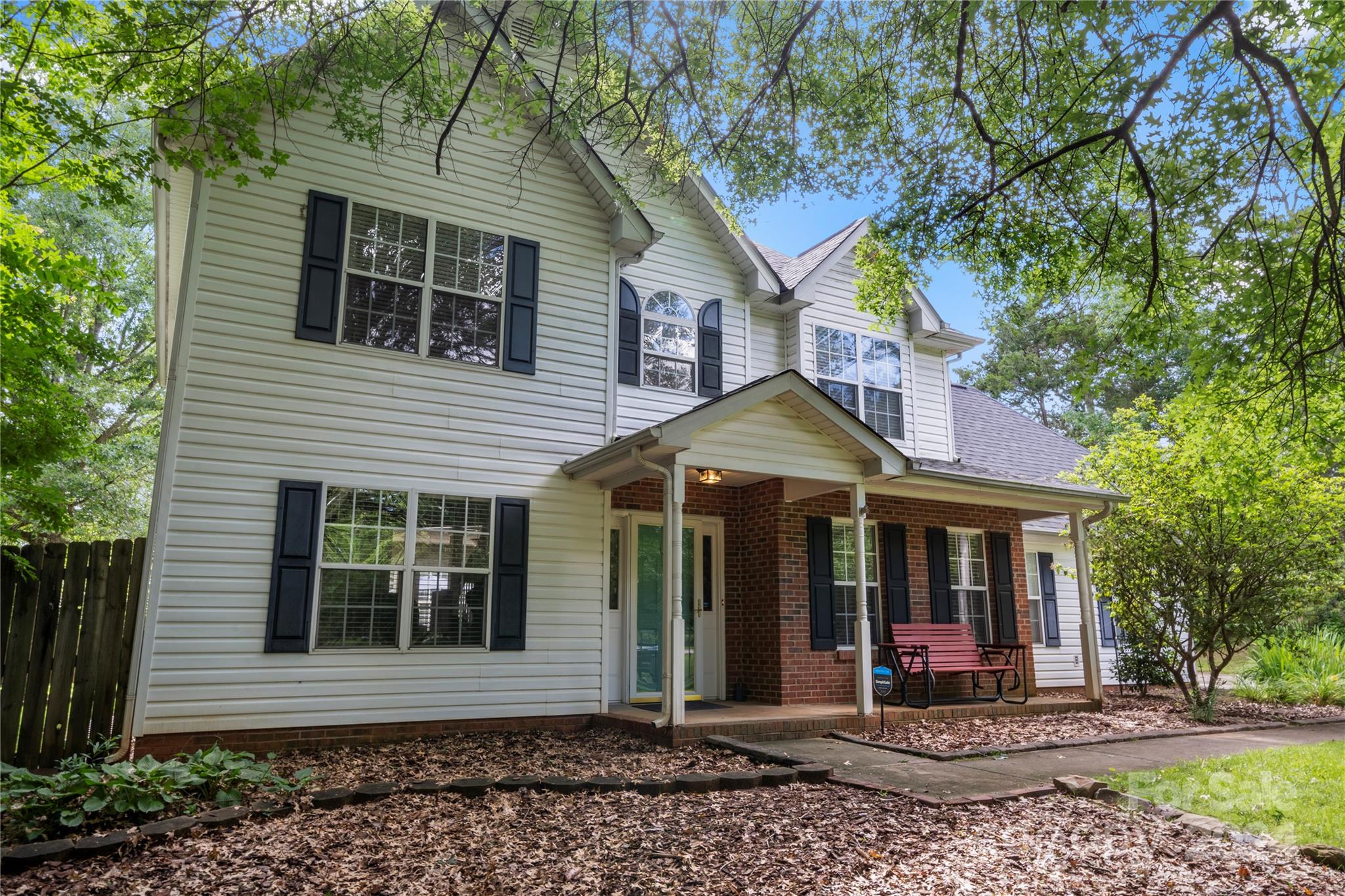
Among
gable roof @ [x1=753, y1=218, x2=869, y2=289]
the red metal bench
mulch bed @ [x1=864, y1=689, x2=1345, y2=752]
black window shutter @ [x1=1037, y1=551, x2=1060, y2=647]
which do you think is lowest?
mulch bed @ [x1=864, y1=689, x2=1345, y2=752]

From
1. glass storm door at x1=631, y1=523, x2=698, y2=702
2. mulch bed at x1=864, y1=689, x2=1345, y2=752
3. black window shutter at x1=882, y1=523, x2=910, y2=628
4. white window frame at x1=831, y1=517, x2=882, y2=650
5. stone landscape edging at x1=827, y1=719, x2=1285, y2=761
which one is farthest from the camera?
black window shutter at x1=882, y1=523, x2=910, y2=628

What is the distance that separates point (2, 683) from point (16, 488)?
5.01ft

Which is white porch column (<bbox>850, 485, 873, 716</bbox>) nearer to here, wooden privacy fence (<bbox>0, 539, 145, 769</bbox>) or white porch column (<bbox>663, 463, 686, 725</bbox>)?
white porch column (<bbox>663, 463, 686, 725</bbox>)

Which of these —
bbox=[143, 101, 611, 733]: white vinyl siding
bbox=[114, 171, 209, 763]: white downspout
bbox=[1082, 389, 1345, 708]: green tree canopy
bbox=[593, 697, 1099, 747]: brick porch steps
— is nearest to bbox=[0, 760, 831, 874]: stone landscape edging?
bbox=[593, 697, 1099, 747]: brick porch steps

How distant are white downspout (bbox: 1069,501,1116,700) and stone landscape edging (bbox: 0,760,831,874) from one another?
6176 mm

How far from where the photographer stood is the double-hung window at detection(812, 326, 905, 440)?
11.7 m

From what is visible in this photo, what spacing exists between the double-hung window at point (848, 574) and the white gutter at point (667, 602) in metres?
3.24

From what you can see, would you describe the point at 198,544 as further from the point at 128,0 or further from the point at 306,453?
the point at 128,0

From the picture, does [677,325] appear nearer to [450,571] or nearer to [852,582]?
[852,582]

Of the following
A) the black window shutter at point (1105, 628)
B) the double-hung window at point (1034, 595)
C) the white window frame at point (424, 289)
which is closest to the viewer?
the white window frame at point (424, 289)

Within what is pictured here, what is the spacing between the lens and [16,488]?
6273 millimetres

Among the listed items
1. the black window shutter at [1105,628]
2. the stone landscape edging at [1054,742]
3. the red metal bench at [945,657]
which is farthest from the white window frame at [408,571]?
the black window shutter at [1105,628]

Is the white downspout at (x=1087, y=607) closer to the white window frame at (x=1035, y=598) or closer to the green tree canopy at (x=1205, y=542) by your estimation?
the green tree canopy at (x=1205, y=542)

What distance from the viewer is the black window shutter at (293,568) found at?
23.9 ft
